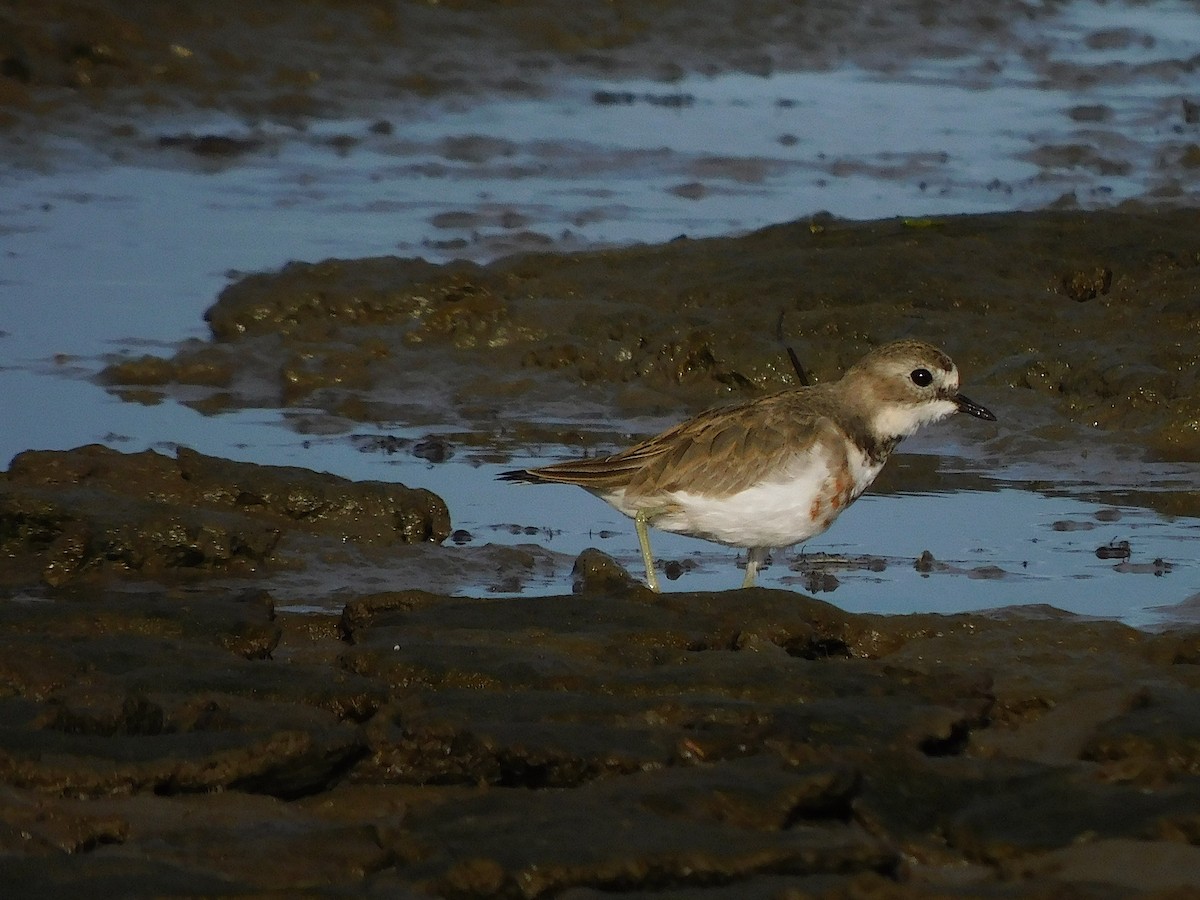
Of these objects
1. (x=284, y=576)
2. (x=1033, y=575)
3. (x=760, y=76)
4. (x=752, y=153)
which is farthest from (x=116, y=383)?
(x=760, y=76)

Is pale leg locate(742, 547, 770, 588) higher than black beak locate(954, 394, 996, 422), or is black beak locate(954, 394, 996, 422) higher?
black beak locate(954, 394, 996, 422)

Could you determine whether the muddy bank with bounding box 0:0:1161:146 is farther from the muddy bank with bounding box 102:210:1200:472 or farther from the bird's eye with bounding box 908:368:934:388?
the bird's eye with bounding box 908:368:934:388

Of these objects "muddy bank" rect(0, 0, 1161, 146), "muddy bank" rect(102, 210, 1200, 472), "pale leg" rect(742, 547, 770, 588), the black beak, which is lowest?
"pale leg" rect(742, 547, 770, 588)

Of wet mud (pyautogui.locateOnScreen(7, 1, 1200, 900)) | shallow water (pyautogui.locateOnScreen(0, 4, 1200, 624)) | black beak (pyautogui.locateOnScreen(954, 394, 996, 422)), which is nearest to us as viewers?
wet mud (pyautogui.locateOnScreen(7, 1, 1200, 900))

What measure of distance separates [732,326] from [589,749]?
709 centimetres

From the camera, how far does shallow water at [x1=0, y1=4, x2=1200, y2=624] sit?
9867mm

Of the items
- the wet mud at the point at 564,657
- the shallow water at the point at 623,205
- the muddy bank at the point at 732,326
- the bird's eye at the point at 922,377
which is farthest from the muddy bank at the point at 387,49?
the bird's eye at the point at 922,377

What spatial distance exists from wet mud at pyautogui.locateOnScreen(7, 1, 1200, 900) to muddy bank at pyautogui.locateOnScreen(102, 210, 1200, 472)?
0.03m

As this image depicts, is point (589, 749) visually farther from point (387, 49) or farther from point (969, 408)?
point (387, 49)

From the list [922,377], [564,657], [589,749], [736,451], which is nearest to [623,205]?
[922,377]

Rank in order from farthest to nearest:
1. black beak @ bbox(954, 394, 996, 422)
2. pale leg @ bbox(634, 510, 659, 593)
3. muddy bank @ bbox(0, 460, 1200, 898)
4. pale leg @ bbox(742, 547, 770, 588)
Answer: black beak @ bbox(954, 394, 996, 422), pale leg @ bbox(742, 547, 770, 588), pale leg @ bbox(634, 510, 659, 593), muddy bank @ bbox(0, 460, 1200, 898)

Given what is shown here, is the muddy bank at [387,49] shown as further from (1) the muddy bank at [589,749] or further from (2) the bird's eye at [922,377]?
(1) the muddy bank at [589,749]

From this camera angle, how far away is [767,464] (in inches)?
335

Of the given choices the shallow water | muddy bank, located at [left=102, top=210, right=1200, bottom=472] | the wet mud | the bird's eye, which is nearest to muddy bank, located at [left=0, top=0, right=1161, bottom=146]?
the shallow water
